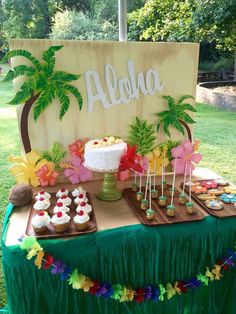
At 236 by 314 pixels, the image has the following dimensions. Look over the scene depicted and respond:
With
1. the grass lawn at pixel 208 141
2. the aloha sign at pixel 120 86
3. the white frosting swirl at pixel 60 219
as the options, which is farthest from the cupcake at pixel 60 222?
the grass lawn at pixel 208 141

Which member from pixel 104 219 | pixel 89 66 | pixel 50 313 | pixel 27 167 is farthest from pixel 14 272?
pixel 89 66

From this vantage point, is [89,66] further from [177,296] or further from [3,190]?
[3,190]

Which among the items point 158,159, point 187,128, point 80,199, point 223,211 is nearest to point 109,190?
point 80,199

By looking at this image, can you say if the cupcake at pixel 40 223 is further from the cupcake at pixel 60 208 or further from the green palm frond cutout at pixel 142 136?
the green palm frond cutout at pixel 142 136

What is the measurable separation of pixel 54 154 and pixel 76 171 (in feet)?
0.48

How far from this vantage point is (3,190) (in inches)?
110

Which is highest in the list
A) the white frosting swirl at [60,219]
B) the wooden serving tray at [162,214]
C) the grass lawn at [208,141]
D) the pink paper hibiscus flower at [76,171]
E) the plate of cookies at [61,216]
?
the pink paper hibiscus flower at [76,171]

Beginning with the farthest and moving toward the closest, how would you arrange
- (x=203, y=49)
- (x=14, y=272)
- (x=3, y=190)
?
1. (x=203, y=49)
2. (x=3, y=190)
3. (x=14, y=272)

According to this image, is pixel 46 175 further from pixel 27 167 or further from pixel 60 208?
pixel 60 208

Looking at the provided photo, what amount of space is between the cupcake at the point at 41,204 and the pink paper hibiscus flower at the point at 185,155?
701mm

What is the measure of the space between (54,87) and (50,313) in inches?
39.0

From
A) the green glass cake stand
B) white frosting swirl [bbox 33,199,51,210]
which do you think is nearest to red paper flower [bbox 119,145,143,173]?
the green glass cake stand

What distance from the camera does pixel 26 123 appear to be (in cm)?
149

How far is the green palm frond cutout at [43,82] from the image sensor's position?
1.38m
